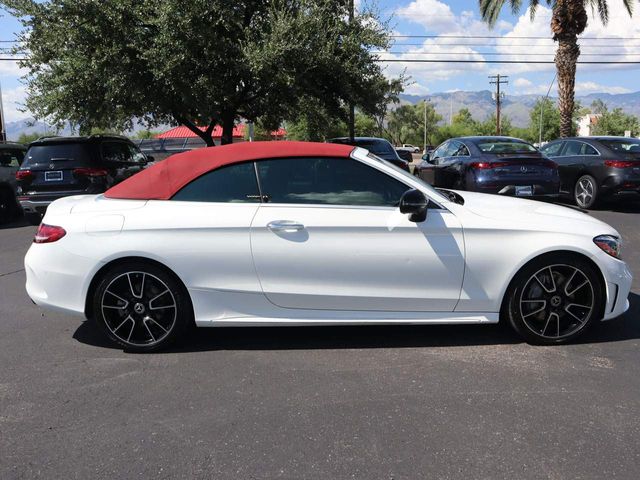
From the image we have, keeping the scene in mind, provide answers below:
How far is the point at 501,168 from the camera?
9.50 metres

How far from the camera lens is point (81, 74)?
12219 mm

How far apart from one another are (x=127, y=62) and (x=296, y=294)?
9.90 meters

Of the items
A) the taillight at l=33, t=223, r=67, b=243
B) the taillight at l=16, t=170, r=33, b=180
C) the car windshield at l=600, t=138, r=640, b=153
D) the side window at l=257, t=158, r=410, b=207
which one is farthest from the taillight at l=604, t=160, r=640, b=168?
the taillight at l=16, t=170, r=33, b=180

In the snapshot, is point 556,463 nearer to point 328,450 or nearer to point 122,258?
point 328,450

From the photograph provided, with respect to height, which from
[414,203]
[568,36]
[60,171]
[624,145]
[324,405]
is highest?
[568,36]

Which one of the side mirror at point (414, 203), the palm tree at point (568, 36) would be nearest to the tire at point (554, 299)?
the side mirror at point (414, 203)

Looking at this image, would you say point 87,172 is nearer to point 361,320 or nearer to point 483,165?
point 483,165

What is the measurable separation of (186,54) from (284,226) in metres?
9.15

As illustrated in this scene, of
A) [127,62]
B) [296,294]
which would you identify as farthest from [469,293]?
[127,62]

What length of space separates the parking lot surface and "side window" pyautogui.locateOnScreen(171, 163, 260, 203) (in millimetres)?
1177

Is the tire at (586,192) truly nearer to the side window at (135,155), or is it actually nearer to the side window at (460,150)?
the side window at (460,150)

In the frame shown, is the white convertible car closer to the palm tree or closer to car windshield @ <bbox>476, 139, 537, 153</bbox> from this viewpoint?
car windshield @ <bbox>476, 139, 537, 153</bbox>

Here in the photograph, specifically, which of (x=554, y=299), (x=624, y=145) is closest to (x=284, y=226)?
(x=554, y=299)

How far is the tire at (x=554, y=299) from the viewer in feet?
13.6
